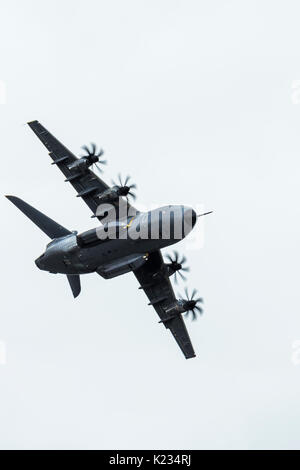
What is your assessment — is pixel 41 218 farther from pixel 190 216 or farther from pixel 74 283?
pixel 190 216

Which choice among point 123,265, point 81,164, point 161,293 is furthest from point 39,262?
point 161,293

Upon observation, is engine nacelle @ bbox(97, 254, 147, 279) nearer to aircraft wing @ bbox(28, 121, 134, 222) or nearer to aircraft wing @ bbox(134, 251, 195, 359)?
aircraft wing @ bbox(28, 121, 134, 222)

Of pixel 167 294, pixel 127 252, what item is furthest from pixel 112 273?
pixel 167 294

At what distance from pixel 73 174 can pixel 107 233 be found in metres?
6.57

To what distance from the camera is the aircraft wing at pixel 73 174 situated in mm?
95500

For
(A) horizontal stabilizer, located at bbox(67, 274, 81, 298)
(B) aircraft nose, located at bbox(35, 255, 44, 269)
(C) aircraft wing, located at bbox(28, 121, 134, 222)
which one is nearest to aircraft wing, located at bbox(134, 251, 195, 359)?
(A) horizontal stabilizer, located at bbox(67, 274, 81, 298)

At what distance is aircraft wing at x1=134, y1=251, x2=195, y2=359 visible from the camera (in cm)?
10025

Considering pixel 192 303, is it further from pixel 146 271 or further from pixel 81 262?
pixel 81 262

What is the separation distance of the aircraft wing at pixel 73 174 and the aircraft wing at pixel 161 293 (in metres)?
6.67

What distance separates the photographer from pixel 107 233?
93.6 metres

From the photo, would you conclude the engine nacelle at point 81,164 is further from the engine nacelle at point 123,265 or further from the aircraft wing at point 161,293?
the aircraft wing at point 161,293

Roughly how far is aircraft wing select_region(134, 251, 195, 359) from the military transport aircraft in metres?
0.09

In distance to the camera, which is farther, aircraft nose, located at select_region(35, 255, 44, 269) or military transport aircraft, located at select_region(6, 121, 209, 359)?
aircraft nose, located at select_region(35, 255, 44, 269)

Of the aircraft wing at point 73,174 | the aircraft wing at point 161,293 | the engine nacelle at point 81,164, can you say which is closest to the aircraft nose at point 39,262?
the aircraft wing at point 73,174
